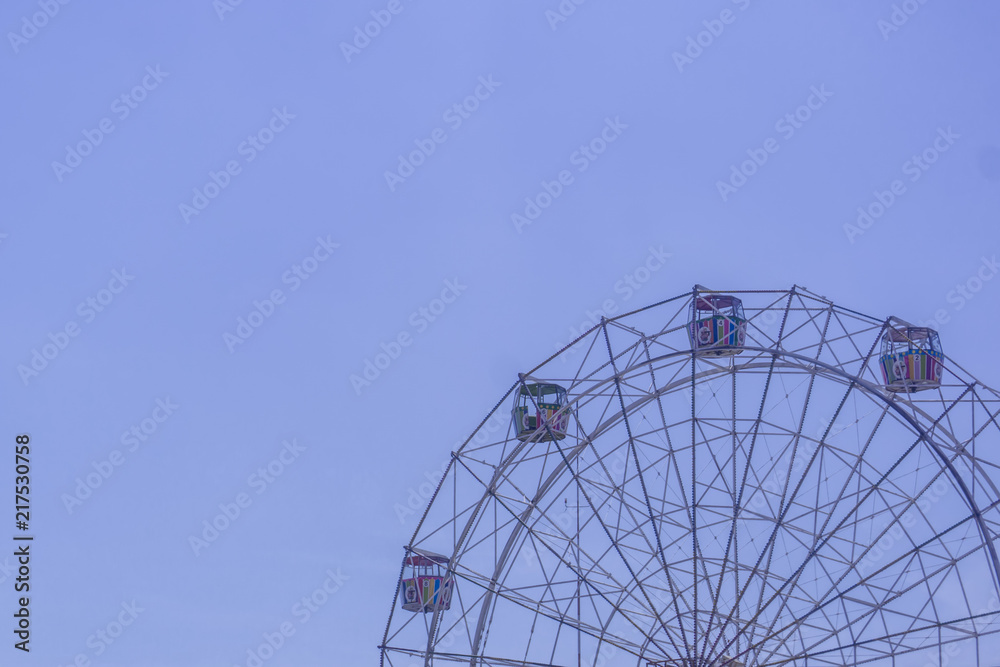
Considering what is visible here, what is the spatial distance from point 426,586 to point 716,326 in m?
11.9

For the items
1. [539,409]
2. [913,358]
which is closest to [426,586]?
[539,409]

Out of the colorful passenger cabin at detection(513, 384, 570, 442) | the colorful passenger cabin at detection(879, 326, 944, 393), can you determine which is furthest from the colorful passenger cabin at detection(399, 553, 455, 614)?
the colorful passenger cabin at detection(879, 326, 944, 393)

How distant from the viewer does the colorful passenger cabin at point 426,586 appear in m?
41.5

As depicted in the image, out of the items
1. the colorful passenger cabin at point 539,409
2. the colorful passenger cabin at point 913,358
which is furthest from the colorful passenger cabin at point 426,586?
the colorful passenger cabin at point 913,358

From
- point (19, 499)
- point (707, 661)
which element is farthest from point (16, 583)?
point (707, 661)

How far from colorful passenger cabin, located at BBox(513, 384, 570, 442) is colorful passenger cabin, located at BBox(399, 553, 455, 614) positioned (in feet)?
15.5

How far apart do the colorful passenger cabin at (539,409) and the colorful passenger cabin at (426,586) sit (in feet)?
15.5

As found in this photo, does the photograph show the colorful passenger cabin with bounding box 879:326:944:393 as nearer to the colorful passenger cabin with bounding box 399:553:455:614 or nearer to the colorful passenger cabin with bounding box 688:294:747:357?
the colorful passenger cabin with bounding box 688:294:747:357

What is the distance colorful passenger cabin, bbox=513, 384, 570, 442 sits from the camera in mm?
41938

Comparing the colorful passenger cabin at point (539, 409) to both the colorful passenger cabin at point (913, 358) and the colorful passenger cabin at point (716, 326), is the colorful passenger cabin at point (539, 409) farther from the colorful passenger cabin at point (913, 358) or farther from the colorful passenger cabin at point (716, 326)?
the colorful passenger cabin at point (913, 358)

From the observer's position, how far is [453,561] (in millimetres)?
41094

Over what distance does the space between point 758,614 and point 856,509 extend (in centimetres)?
430

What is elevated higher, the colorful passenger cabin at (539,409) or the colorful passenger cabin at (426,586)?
the colorful passenger cabin at (539,409)

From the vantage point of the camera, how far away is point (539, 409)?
41906 mm
